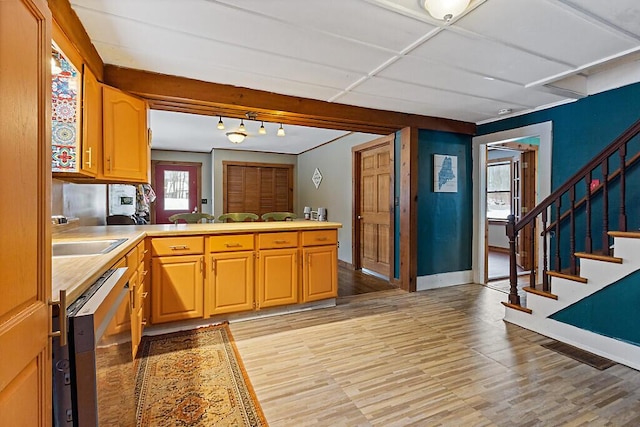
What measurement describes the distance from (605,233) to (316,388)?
2.50 meters

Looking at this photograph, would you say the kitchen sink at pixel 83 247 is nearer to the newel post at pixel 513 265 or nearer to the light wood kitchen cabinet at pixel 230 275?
the light wood kitchen cabinet at pixel 230 275

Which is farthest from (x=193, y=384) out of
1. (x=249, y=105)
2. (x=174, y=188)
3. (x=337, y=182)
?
(x=174, y=188)

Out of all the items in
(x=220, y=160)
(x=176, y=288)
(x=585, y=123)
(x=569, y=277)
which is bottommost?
(x=176, y=288)

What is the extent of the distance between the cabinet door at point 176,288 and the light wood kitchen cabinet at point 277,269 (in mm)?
565

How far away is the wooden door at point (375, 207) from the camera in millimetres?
4707

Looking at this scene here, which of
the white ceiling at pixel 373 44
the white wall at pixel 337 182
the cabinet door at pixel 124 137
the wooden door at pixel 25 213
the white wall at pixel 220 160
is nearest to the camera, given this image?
the wooden door at pixel 25 213

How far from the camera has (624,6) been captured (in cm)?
177

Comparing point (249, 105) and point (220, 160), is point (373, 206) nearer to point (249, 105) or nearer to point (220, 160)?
point (249, 105)

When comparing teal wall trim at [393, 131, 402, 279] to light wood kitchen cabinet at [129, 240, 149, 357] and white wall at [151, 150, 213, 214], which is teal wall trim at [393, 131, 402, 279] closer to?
light wood kitchen cabinet at [129, 240, 149, 357]

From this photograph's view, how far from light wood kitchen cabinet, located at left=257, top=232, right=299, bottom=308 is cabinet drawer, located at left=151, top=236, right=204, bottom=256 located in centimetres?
56

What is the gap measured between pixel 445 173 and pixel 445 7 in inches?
113

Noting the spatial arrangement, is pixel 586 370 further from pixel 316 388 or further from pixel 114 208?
pixel 114 208

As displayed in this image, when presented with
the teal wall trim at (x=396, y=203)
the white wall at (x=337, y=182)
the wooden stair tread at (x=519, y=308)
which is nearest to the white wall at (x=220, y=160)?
the white wall at (x=337, y=182)

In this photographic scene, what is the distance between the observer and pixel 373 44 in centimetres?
223
